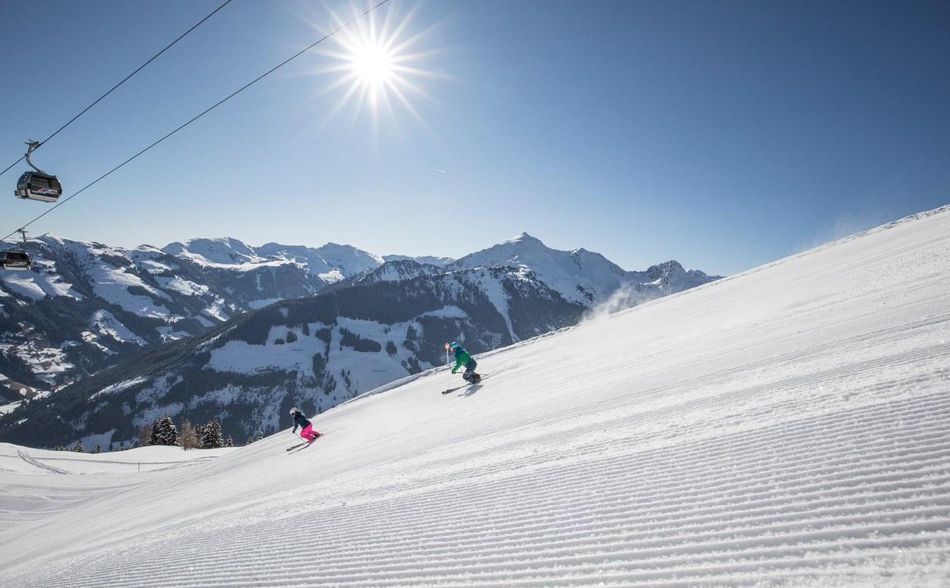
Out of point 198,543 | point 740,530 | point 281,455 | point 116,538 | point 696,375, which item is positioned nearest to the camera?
point 740,530

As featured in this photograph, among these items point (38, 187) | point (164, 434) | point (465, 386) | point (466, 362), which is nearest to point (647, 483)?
point (466, 362)

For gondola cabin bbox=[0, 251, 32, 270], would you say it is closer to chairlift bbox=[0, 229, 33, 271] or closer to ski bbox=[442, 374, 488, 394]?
chairlift bbox=[0, 229, 33, 271]

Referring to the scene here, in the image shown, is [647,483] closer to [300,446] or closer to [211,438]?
[300,446]

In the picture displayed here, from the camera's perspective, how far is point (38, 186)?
12133 millimetres

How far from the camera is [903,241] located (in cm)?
1739

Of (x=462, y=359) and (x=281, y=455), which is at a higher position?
(x=462, y=359)

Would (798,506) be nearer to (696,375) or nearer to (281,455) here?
(696,375)

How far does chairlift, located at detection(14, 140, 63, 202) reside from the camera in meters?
11.9

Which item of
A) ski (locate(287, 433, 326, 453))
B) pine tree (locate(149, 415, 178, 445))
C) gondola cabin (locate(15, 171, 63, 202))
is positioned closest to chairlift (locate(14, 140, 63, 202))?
gondola cabin (locate(15, 171, 63, 202))

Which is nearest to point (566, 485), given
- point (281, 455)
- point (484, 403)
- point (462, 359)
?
point (484, 403)

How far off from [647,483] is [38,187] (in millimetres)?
16643

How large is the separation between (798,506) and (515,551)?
7.33 ft

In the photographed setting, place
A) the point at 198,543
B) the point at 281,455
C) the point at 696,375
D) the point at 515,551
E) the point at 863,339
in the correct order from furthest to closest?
1. the point at 281,455
2. the point at 696,375
3. the point at 198,543
4. the point at 863,339
5. the point at 515,551

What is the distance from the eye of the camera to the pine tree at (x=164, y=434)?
63.4 metres
